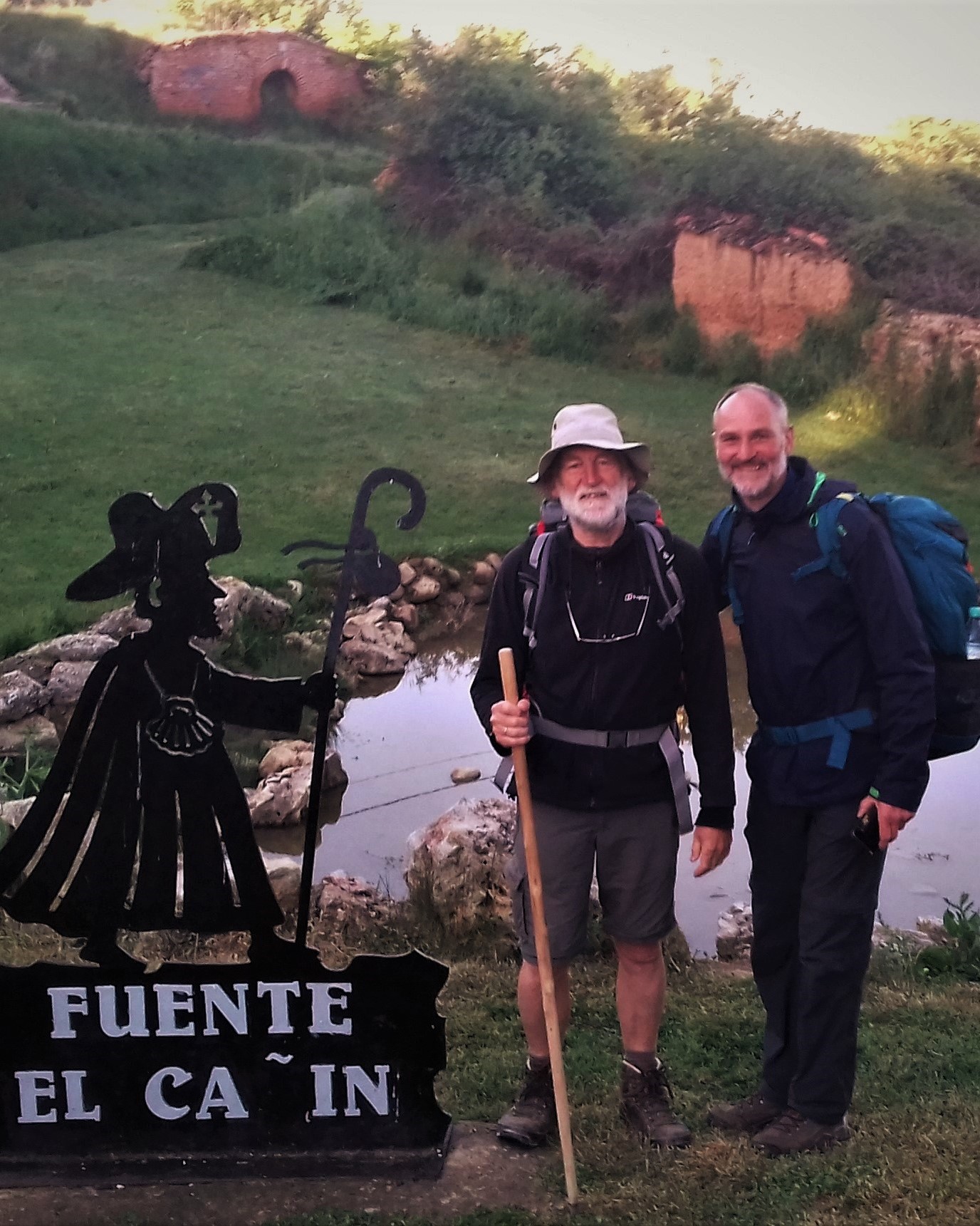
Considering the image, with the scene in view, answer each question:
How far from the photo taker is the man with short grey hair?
202 cm

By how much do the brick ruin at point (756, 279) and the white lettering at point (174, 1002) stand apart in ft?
13.2

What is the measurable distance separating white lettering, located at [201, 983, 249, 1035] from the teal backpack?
53.7 inches

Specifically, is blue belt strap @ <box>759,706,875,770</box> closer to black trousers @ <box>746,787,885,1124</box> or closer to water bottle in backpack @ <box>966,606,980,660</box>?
black trousers @ <box>746,787,885,1124</box>

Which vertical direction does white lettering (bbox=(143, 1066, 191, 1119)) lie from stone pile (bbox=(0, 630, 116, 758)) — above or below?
below

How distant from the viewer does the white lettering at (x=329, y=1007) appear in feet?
7.35

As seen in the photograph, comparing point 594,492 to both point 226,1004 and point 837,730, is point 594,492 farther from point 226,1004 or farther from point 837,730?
point 226,1004

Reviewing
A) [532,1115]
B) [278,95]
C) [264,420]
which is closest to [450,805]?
[264,420]

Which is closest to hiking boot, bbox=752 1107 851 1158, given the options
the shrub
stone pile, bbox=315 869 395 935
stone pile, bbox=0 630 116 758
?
stone pile, bbox=315 869 395 935

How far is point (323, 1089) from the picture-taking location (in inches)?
88.6

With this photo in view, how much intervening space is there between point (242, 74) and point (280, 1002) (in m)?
4.35

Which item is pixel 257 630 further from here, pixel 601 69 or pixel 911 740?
pixel 911 740

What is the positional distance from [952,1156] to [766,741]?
0.91 m

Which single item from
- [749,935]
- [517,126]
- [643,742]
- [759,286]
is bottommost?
[749,935]

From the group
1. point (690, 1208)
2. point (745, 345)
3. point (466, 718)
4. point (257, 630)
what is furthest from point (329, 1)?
point (690, 1208)
